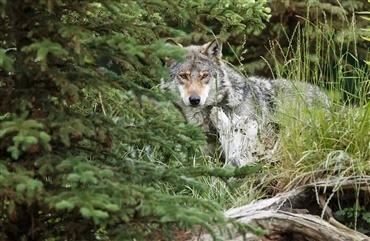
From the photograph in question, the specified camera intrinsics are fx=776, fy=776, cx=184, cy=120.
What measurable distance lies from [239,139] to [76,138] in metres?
2.39

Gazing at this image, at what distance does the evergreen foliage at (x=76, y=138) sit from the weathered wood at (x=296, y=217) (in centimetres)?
78

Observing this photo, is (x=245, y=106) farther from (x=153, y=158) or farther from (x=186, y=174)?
(x=186, y=174)

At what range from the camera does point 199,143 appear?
528cm

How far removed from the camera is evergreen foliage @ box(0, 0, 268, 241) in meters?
4.27

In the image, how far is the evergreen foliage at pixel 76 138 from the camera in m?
4.27

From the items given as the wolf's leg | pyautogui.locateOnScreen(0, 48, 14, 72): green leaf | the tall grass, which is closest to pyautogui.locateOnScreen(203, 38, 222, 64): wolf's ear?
the wolf's leg

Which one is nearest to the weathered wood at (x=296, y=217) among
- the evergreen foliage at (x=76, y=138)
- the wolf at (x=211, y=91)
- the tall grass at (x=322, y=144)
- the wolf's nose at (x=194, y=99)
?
the tall grass at (x=322, y=144)

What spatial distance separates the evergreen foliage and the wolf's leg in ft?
5.04

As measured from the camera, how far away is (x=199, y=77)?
8133mm

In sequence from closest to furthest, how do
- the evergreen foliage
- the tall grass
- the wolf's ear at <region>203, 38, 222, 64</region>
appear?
the evergreen foliage
the tall grass
the wolf's ear at <region>203, 38, 222, 64</region>

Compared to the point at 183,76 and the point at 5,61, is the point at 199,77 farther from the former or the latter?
the point at 5,61

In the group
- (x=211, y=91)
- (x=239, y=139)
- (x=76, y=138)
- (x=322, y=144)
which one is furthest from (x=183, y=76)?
(x=76, y=138)

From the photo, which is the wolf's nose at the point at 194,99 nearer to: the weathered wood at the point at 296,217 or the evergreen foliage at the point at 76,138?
the weathered wood at the point at 296,217

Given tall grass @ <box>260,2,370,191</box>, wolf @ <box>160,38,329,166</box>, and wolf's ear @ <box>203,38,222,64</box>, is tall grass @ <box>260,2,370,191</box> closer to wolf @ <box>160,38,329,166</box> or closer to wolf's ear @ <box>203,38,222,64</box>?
Answer: wolf @ <box>160,38,329,166</box>
